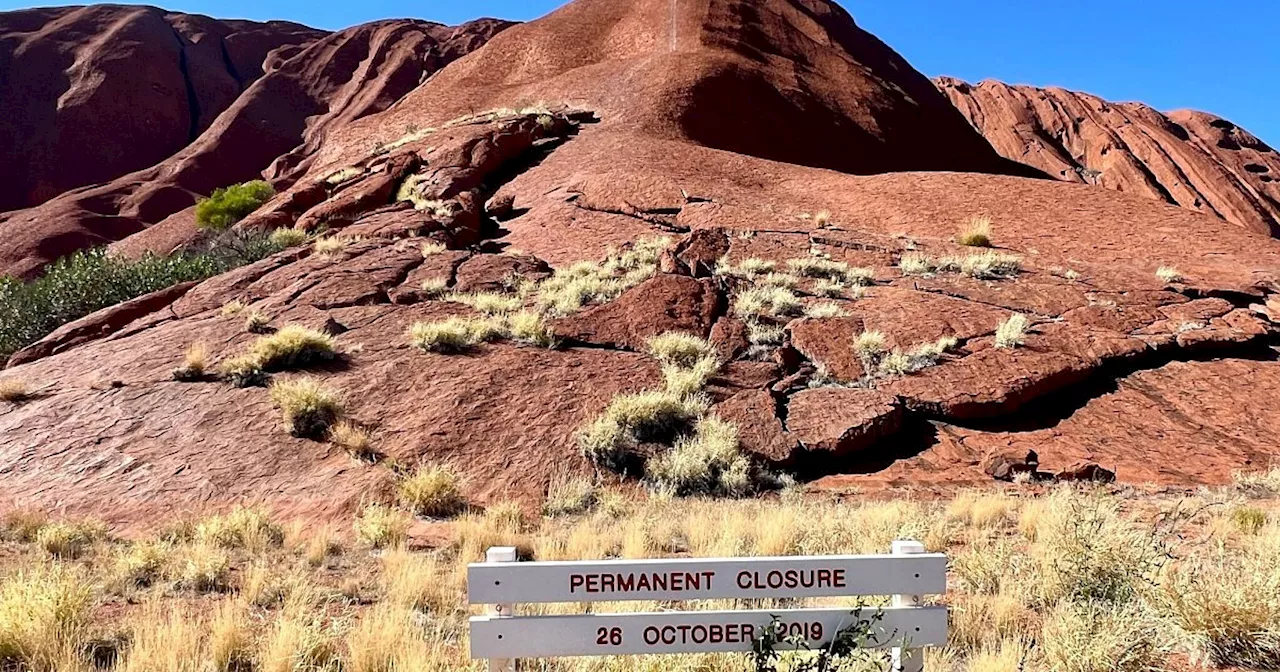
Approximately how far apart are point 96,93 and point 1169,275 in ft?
209

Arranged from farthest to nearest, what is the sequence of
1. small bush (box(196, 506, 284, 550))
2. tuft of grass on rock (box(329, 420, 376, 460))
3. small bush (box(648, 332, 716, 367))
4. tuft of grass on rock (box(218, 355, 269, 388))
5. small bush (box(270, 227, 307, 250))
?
small bush (box(270, 227, 307, 250)) < small bush (box(648, 332, 716, 367)) < tuft of grass on rock (box(218, 355, 269, 388)) < tuft of grass on rock (box(329, 420, 376, 460)) < small bush (box(196, 506, 284, 550))

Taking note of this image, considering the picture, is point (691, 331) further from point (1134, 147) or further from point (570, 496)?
point (1134, 147)

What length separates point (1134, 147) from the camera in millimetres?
60000

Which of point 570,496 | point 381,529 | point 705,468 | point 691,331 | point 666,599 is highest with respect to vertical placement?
point 691,331

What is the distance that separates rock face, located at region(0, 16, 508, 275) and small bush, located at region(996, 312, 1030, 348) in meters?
27.2

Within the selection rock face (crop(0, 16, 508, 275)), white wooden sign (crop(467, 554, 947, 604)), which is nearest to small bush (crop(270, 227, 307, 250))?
rock face (crop(0, 16, 508, 275))

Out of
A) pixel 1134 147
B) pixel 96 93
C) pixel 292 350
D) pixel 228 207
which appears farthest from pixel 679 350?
pixel 1134 147

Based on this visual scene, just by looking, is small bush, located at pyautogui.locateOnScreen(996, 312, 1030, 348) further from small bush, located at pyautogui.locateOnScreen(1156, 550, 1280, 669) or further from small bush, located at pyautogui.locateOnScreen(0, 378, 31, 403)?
small bush, located at pyautogui.locateOnScreen(0, 378, 31, 403)

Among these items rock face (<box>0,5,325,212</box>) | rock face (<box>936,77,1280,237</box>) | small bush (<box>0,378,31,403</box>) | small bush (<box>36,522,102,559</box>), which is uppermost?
rock face (<box>936,77,1280,237</box>)

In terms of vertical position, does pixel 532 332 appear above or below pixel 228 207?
below

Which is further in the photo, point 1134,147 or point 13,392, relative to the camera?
point 1134,147

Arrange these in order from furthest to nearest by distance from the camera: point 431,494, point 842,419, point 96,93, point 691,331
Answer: point 96,93, point 691,331, point 842,419, point 431,494

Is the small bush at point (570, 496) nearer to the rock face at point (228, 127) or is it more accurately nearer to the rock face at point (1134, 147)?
the rock face at point (228, 127)

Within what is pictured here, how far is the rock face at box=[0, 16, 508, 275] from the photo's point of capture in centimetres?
3662
